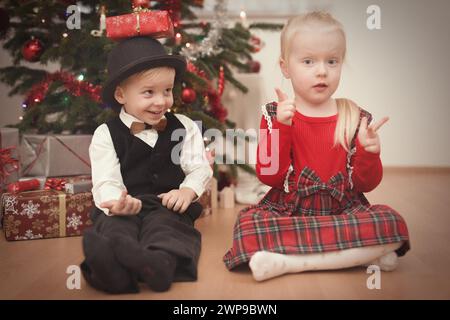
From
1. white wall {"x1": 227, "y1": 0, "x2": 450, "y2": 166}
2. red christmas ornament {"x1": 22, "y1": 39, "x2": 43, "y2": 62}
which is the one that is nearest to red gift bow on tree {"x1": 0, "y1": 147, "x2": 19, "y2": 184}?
red christmas ornament {"x1": 22, "y1": 39, "x2": 43, "y2": 62}

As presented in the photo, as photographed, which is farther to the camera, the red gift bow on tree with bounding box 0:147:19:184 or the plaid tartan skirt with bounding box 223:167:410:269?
the red gift bow on tree with bounding box 0:147:19:184

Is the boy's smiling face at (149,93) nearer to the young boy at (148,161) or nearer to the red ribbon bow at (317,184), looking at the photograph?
the young boy at (148,161)

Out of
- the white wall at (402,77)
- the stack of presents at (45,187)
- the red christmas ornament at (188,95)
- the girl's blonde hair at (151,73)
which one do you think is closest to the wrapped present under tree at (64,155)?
the stack of presents at (45,187)

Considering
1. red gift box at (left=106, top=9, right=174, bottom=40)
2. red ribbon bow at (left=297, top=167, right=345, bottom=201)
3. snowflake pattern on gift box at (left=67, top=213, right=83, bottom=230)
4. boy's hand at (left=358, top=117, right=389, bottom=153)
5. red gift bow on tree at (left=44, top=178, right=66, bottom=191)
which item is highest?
red gift box at (left=106, top=9, right=174, bottom=40)

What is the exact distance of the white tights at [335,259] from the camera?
1.12 meters

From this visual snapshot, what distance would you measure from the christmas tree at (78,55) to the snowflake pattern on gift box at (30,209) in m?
0.33

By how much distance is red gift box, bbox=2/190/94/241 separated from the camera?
59.2 inches

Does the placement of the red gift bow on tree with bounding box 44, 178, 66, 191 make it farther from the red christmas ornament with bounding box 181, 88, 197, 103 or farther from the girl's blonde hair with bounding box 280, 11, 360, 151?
the girl's blonde hair with bounding box 280, 11, 360, 151

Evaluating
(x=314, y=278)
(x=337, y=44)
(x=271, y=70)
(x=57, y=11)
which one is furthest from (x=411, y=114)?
(x=57, y=11)

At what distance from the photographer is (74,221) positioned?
5.12ft

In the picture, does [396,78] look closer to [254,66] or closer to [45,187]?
[254,66]

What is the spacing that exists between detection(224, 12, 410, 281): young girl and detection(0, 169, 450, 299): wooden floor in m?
0.04

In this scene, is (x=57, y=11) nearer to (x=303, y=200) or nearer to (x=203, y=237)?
(x=203, y=237)
